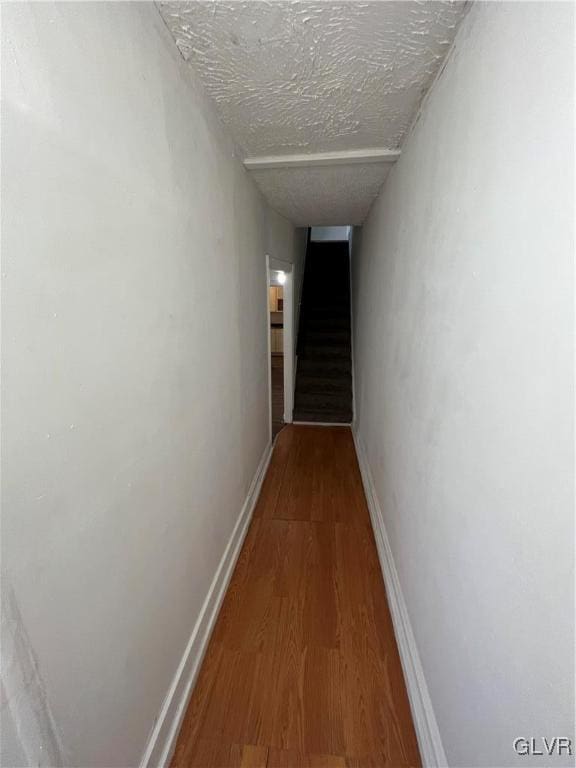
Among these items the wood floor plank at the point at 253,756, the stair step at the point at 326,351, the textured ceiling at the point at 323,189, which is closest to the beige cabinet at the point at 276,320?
the stair step at the point at 326,351

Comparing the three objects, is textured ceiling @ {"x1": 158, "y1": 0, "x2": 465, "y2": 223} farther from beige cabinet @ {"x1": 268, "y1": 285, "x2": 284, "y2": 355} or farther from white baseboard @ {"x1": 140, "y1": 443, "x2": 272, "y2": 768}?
beige cabinet @ {"x1": 268, "y1": 285, "x2": 284, "y2": 355}

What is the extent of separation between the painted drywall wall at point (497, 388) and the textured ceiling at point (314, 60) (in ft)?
0.33

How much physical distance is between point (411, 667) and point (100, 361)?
1398 millimetres

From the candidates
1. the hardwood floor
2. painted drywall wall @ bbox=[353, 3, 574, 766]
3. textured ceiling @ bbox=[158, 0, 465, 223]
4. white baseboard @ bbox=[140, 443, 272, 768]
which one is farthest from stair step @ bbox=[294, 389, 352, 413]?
textured ceiling @ bbox=[158, 0, 465, 223]

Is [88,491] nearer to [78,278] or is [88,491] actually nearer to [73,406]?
[73,406]

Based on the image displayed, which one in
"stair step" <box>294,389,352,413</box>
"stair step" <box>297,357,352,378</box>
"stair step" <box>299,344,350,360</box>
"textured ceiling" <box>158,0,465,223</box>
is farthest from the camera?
"stair step" <box>299,344,350,360</box>

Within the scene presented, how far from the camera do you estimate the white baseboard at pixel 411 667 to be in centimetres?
91

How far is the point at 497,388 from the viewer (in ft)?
2.00

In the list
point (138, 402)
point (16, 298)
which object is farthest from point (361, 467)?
point (16, 298)

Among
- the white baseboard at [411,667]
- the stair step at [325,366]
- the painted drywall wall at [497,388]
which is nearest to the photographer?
the painted drywall wall at [497,388]

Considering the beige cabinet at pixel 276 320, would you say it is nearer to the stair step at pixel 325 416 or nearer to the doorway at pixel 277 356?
the doorway at pixel 277 356

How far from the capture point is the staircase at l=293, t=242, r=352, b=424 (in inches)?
145

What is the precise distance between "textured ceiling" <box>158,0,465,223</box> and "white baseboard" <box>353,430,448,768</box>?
1.82 m

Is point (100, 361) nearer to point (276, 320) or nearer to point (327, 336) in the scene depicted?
point (327, 336)
